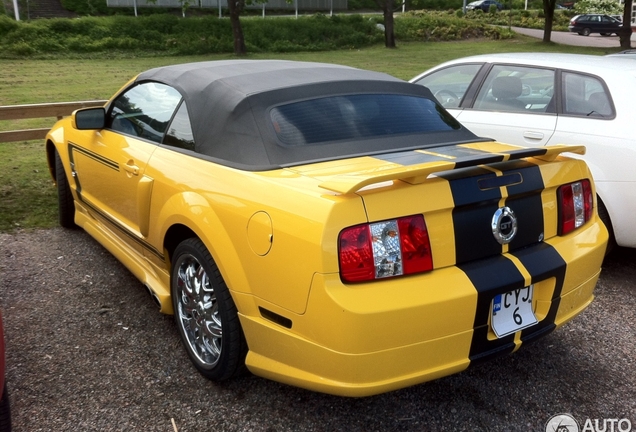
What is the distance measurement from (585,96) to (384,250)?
10.4 feet

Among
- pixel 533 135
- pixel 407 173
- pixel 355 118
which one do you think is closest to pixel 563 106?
pixel 533 135

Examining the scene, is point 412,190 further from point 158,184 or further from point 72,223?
point 72,223

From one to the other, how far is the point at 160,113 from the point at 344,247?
77.2 inches

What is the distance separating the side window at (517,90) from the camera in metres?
5.05

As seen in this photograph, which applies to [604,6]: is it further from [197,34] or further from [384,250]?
[384,250]

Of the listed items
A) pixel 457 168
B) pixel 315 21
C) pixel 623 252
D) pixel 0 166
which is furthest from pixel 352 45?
pixel 457 168

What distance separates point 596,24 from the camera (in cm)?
4497

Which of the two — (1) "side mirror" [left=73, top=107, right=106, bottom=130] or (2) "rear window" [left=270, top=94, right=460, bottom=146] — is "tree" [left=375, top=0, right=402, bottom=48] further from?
(2) "rear window" [left=270, top=94, right=460, bottom=146]

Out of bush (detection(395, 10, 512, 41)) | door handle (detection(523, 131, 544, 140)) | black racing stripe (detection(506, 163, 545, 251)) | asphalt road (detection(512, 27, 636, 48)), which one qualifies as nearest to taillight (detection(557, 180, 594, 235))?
black racing stripe (detection(506, 163, 545, 251))

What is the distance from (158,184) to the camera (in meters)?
3.37

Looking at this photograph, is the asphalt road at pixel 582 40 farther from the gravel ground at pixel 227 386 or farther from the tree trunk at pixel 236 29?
the gravel ground at pixel 227 386

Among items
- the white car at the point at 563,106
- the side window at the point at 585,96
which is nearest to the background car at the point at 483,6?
the white car at the point at 563,106

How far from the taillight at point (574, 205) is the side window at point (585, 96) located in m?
1.68

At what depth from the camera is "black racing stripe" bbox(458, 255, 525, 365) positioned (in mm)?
2510
